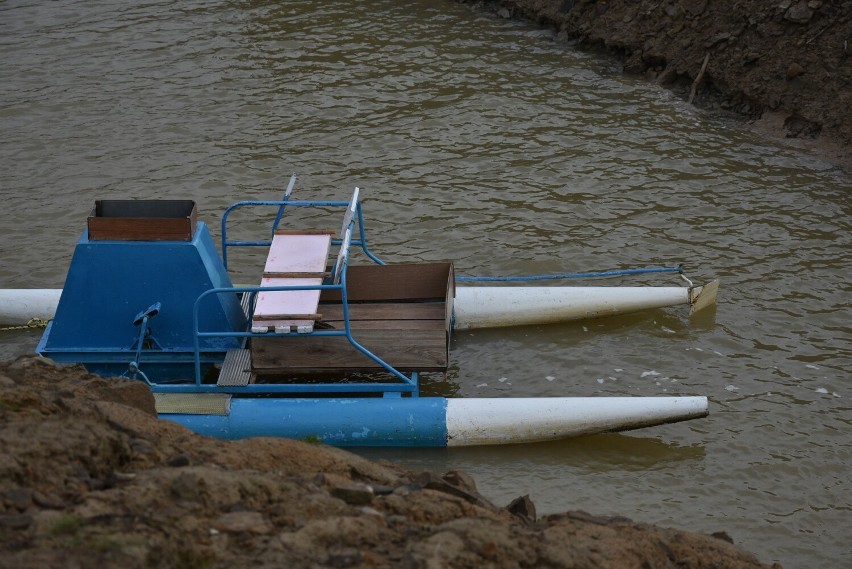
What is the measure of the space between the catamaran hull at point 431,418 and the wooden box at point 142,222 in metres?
1.30

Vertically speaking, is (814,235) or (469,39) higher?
(469,39)

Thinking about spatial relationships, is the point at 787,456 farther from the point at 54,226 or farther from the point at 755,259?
the point at 54,226

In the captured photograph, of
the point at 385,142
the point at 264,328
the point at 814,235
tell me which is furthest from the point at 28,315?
the point at 814,235

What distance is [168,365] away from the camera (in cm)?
838

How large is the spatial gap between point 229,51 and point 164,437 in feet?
39.4

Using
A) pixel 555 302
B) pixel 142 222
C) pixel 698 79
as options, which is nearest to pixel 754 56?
pixel 698 79

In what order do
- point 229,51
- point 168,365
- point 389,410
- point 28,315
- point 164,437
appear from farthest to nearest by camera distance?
point 229,51, point 28,315, point 168,365, point 389,410, point 164,437

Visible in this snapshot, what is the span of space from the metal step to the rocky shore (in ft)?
6.11

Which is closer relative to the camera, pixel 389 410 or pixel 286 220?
pixel 389 410

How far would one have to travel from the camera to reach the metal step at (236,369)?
8.00 metres

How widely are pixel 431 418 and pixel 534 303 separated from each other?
2267 mm

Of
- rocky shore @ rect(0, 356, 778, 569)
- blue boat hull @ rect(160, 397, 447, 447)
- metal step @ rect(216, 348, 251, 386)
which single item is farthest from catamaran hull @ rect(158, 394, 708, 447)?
rocky shore @ rect(0, 356, 778, 569)

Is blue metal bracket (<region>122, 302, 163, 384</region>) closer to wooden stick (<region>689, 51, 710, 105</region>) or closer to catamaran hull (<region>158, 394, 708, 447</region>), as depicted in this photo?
catamaran hull (<region>158, 394, 708, 447</region>)

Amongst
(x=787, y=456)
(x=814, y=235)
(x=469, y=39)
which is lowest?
(x=787, y=456)
